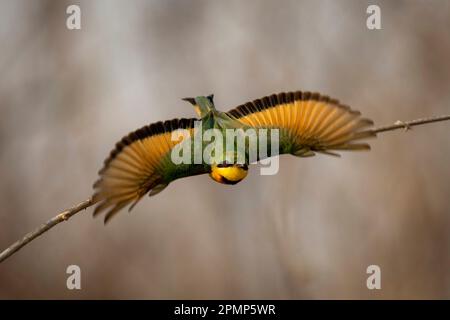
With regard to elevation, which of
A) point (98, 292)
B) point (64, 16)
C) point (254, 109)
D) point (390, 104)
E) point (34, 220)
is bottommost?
point (98, 292)

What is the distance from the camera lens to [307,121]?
1917 mm

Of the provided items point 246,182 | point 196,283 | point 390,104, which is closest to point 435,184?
point 390,104

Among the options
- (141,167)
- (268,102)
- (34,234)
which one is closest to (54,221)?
(34,234)

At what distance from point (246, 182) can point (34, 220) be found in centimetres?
111

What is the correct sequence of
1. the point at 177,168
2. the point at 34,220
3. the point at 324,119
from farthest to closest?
1. the point at 34,220
2. the point at 324,119
3. the point at 177,168

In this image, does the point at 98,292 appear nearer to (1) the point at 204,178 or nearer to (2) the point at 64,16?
(1) the point at 204,178

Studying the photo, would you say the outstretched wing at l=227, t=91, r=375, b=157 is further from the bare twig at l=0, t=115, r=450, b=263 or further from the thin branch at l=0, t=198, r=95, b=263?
the thin branch at l=0, t=198, r=95, b=263

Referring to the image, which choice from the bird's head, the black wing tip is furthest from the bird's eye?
the black wing tip

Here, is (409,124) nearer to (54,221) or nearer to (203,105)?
(203,105)

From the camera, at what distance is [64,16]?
11.7 ft

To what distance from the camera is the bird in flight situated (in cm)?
165

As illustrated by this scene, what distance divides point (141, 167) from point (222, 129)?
234 mm

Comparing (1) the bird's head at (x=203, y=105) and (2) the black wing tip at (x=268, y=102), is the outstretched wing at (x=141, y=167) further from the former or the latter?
(2) the black wing tip at (x=268, y=102)

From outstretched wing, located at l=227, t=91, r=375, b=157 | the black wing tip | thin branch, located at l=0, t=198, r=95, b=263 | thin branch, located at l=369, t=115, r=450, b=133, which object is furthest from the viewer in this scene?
the black wing tip
